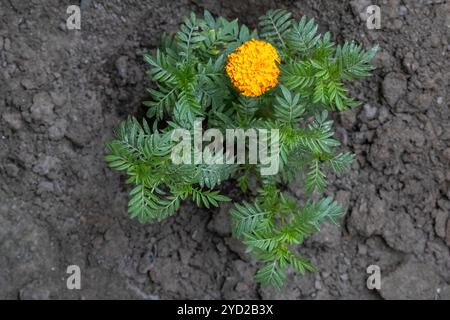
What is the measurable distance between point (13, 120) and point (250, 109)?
1.23 metres

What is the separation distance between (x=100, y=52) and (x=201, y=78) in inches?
29.0

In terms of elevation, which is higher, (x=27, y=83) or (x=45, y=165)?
(x=27, y=83)

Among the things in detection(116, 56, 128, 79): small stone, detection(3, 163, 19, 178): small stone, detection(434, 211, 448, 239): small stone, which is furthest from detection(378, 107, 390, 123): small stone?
detection(3, 163, 19, 178): small stone

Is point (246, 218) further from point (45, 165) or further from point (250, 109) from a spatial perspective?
point (45, 165)

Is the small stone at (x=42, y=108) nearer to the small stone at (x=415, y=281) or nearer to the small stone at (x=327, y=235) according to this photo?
the small stone at (x=327, y=235)

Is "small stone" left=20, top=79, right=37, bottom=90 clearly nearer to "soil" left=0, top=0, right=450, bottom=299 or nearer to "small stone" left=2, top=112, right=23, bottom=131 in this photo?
"soil" left=0, top=0, right=450, bottom=299

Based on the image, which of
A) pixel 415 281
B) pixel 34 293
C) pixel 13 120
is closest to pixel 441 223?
pixel 415 281

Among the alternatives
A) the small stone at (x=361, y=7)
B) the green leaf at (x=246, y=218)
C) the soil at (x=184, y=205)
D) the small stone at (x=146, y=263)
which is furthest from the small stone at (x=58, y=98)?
the small stone at (x=361, y=7)

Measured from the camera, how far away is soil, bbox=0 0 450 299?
3182mm

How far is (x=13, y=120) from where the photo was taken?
A: 313 cm

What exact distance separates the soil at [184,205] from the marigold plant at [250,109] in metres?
0.38

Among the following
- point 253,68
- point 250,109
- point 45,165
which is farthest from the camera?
point 45,165

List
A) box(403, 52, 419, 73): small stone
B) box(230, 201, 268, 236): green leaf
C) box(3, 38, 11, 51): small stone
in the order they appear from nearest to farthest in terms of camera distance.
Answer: box(230, 201, 268, 236): green leaf < box(3, 38, 11, 51): small stone < box(403, 52, 419, 73): small stone

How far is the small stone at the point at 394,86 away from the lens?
324cm
